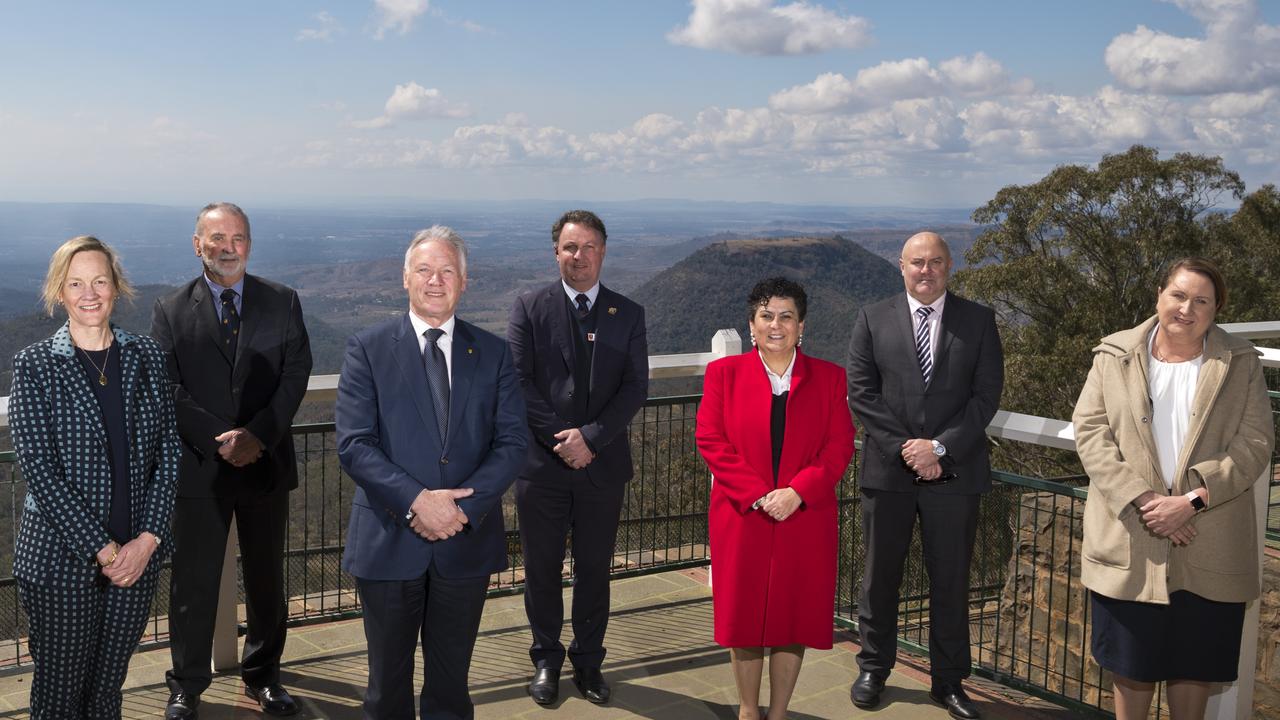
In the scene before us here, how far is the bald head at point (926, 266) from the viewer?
3.95 metres

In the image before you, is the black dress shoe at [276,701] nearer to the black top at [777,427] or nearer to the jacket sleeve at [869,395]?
the black top at [777,427]

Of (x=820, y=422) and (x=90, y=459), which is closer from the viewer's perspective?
(x=90, y=459)

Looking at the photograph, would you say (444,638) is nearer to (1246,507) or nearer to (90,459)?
(90,459)

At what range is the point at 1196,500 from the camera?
3.22 m

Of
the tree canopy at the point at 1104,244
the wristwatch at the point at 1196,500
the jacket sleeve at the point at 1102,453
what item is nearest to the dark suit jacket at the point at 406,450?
the jacket sleeve at the point at 1102,453

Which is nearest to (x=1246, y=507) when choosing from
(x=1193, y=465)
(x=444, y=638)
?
(x=1193, y=465)

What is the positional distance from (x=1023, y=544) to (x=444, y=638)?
687cm

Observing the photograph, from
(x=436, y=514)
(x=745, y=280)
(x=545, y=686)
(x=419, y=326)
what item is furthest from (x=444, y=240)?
(x=745, y=280)

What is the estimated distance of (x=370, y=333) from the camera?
3.09 metres

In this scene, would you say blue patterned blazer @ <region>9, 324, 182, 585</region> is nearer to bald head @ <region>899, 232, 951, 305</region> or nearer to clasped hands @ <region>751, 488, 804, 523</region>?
clasped hands @ <region>751, 488, 804, 523</region>

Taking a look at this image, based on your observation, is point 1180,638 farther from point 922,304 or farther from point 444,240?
point 444,240

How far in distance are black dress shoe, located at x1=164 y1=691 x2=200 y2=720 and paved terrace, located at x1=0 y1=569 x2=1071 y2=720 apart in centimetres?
11

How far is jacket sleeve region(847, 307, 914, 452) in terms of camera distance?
390cm

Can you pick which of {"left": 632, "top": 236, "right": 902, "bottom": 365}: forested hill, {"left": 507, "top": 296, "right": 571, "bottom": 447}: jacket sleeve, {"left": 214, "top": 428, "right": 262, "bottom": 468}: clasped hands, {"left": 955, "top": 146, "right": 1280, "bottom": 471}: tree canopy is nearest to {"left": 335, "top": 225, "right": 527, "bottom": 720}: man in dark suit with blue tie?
{"left": 214, "top": 428, "right": 262, "bottom": 468}: clasped hands
